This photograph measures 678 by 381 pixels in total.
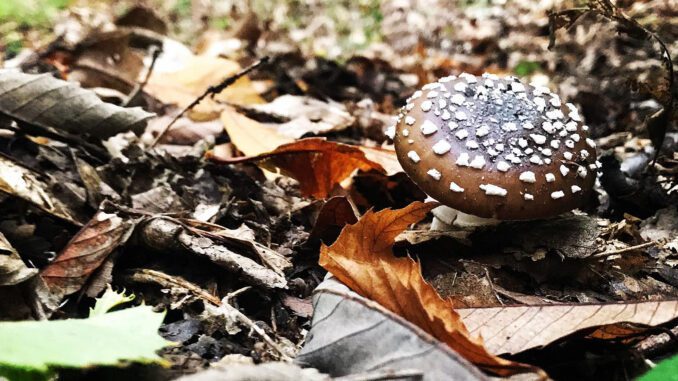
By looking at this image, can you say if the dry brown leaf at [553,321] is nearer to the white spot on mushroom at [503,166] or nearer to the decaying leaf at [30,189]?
the white spot on mushroom at [503,166]

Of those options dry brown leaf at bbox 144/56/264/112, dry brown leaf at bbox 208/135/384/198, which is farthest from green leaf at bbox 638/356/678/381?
dry brown leaf at bbox 144/56/264/112

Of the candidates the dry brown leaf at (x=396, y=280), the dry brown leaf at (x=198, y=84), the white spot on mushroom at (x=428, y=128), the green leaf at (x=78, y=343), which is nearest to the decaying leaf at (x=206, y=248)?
the dry brown leaf at (x=396, y=280)

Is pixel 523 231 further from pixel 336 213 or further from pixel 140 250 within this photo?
pixel 140 250

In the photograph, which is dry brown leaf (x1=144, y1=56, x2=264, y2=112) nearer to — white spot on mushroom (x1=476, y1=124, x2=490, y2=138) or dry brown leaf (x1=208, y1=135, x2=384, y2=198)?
dry brown leaf (x1=208, y1=135, x2=384, y2=198)

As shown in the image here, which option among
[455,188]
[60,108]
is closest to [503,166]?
[455,188]

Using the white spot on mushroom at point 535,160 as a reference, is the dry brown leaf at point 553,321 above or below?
below

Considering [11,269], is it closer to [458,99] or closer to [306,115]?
[458,99]

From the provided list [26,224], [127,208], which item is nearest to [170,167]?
[127,208]

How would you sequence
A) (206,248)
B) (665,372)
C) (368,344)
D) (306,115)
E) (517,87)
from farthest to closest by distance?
(306,115) < (517,87) < (206,248) < (368,344) < (665,372)
